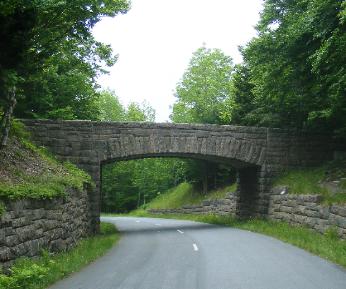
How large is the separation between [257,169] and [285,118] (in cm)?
384

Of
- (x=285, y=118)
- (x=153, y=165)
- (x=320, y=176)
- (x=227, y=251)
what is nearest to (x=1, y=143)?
(x=227, y=251)

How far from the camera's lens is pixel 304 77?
65.8 feet

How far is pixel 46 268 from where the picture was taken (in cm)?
922

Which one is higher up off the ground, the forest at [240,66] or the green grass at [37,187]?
the forest at [240,66]

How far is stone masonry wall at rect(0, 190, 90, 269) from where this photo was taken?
347 inches

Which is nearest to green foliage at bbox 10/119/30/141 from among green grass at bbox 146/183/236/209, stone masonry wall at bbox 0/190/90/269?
stone masonry wall at bbox 0/190/90/269

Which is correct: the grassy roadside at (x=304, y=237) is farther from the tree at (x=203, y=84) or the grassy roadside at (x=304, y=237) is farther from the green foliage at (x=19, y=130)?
the tree at (x=203, y=84)

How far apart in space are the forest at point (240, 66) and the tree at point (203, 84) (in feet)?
16.1

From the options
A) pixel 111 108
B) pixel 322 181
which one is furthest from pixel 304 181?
pixel 111 108

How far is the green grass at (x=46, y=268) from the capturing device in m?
7.91

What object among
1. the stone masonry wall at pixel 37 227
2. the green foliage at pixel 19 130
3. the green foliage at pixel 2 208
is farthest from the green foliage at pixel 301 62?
the green foliage at pixel 2 208

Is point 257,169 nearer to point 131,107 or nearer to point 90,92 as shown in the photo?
Answer: point 90,92

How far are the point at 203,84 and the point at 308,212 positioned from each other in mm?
36383

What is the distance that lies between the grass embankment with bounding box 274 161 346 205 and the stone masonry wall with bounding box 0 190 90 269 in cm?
886
